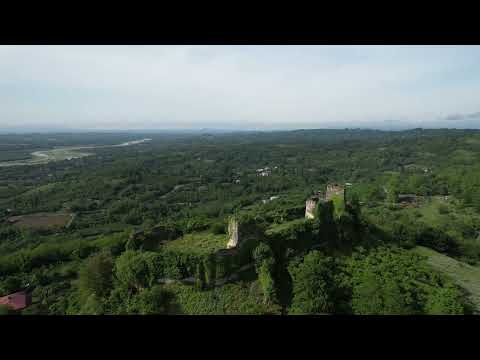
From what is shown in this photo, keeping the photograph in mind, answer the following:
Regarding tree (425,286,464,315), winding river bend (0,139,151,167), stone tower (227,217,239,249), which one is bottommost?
tree (425,286,464,315)

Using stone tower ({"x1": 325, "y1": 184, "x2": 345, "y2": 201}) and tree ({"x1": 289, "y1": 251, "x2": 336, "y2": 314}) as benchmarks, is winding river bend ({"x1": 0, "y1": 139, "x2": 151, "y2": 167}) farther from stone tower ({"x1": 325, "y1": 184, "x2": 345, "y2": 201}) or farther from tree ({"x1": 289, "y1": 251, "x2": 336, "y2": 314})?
tree ({"x1": 289, "y1": 251, "x2": 336, "y2": 314})

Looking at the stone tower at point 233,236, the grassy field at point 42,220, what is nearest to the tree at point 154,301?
the stone tower at point 233,236

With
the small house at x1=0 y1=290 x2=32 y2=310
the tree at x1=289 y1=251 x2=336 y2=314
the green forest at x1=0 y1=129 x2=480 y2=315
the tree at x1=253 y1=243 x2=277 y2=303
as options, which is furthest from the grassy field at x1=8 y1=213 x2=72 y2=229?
the tree at x1=289 y1=251 x2=336 y2=314

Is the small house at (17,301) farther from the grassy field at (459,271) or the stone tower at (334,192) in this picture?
the grassy field at (459,271)

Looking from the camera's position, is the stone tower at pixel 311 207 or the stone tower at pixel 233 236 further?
the stone tower at pixel 311 207

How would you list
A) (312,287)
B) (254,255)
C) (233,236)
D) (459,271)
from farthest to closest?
(459,271), (233,236), (254,255), (312,287)

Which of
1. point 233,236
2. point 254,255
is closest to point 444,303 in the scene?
point 254,255

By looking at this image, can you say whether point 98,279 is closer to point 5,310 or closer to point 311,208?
point 5,310
